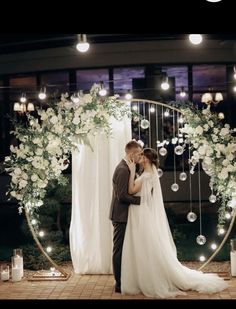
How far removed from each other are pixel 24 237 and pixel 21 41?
4860mm

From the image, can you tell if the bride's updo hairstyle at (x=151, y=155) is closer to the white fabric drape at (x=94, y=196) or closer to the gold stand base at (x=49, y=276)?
the white fabric drape at (x=94, y=196)

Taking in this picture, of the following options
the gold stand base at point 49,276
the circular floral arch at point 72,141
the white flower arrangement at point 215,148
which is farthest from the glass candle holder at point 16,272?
the white flower arrangement at point 215,148

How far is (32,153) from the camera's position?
740cm

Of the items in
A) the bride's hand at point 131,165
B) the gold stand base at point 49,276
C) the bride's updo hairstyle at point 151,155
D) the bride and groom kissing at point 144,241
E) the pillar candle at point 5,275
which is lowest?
the gold stand base at point 49,276

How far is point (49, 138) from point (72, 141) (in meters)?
0.33

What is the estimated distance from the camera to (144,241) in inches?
261

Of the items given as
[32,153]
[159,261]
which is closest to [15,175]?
[32,153]

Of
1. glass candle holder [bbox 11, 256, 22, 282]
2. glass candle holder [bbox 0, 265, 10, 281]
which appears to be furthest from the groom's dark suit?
glass candle holder [bbox 0, 265, 10, 281]

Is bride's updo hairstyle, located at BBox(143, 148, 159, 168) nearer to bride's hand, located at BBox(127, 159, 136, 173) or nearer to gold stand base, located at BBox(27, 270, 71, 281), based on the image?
bride's hand, located at BBox(127, 159, 136, 173)

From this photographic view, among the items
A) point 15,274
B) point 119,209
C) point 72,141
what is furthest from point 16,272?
point 72,141

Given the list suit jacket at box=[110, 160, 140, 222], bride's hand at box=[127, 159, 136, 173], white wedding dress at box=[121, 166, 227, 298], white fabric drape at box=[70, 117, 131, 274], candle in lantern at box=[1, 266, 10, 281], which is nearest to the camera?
white wedding dress at box=[121, 166, 227, 298]

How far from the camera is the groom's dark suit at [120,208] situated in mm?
6707

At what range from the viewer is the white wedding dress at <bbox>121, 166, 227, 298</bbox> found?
6.51m
